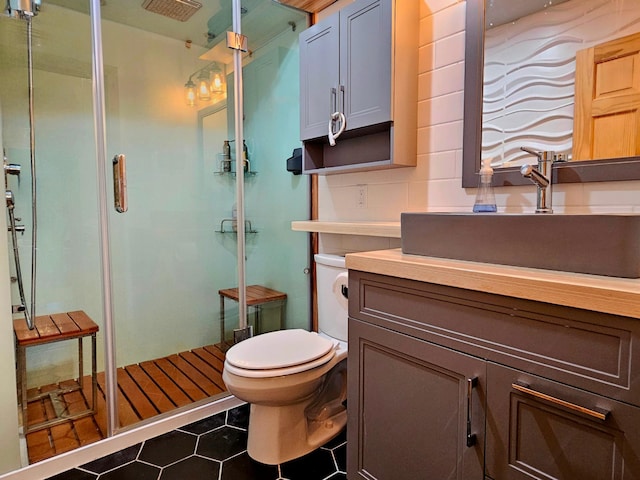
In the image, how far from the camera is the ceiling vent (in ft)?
6.88

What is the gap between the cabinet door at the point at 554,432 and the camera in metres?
0.72

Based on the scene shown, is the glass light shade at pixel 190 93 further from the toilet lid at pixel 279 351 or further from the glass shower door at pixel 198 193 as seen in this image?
the toilet lid at pixel 279 351

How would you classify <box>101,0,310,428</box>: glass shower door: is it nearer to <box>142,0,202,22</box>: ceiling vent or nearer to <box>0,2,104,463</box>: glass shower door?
<box>142,0,202,22</box>: ceiling vent

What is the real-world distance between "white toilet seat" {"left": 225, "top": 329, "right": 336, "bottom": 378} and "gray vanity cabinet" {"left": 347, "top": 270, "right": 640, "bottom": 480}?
0.27 meters

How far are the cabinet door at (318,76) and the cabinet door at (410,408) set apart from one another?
3.58 ft

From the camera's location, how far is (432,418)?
3.39 feet

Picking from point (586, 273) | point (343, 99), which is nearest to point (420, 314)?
point (586, 273)

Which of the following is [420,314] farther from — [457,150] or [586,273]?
[457,150]

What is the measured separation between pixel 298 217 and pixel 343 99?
2.78 ft

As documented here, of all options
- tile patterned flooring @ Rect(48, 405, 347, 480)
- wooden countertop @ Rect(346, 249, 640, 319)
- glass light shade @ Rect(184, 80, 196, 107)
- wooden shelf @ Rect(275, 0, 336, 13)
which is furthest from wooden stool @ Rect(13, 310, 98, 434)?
wooden shelf @ Rect(275, 0, 336, 13)

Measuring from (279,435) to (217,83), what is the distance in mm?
1864

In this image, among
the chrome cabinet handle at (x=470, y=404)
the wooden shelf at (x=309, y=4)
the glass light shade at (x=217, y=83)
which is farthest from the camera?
the glass light shade at (x=217, y=83)

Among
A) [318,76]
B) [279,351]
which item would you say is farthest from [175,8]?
[279,351]

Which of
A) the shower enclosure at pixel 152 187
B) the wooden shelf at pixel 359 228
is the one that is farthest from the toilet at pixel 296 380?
the shower enclosure at pixel 152 187
